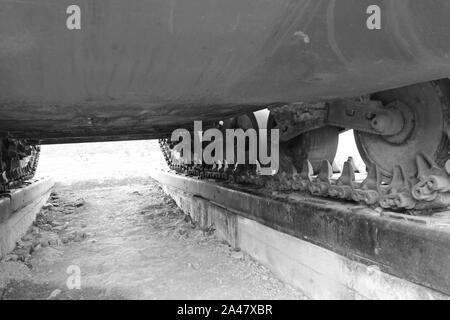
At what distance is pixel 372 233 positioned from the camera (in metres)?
2.25

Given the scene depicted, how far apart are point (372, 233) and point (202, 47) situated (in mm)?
1484

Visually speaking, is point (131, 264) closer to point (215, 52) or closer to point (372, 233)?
point (372, 233)

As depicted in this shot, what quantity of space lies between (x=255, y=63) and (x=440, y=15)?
0.68 metres

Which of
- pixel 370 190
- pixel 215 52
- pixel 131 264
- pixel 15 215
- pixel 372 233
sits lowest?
pixel 131 264

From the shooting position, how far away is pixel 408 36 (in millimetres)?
1466

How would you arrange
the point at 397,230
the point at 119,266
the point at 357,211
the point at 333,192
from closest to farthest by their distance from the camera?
1. the point at 397,230
2. the point at 357,211
3. the point at 333,192
4. the point at 119,266

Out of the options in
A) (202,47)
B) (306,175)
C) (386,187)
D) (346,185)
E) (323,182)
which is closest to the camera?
(202,47)

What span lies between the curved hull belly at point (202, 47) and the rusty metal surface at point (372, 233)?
2.52 ft

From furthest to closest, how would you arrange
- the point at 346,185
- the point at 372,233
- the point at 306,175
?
the point at 306,175
the point at 346,185
the point at 372,233

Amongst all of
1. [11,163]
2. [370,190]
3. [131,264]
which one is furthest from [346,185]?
[11,163]

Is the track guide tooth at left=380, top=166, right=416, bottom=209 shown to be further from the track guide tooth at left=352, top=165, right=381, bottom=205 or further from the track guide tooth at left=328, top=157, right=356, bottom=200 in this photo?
the track guide tooth at left=328, top=157, right=356, bottom=200

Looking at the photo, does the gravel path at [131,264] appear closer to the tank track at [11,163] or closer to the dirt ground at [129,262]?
the dirt ground at [129,262]
